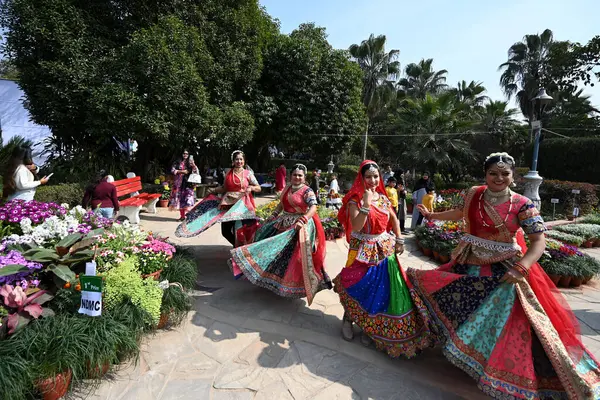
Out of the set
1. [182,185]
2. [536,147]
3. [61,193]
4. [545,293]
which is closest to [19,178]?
[61,193]

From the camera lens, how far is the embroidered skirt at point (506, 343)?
2.38m

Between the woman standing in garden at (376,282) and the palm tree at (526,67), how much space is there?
32152 millimetres

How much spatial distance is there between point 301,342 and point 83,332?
1965 millimetres

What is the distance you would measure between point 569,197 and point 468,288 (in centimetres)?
1394

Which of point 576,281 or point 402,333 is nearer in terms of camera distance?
point 402,333

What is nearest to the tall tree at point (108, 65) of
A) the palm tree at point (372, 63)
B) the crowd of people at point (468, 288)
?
the crowd of people at point (468, 288)

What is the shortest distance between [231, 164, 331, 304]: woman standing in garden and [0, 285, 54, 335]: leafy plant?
1.81m

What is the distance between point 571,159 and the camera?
18.0 metres

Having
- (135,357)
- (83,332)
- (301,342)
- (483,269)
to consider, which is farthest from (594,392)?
(83,332)

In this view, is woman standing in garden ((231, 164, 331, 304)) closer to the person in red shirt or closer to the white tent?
the person in red shirt

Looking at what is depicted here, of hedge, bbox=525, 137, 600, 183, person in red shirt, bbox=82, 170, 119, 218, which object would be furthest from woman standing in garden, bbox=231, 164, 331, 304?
hedge, bbox=525, 137, 600, 183

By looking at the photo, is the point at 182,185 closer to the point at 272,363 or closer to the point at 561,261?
the point at 272,363

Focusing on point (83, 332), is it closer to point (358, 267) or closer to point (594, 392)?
point (358, 267)

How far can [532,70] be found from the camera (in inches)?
1156
